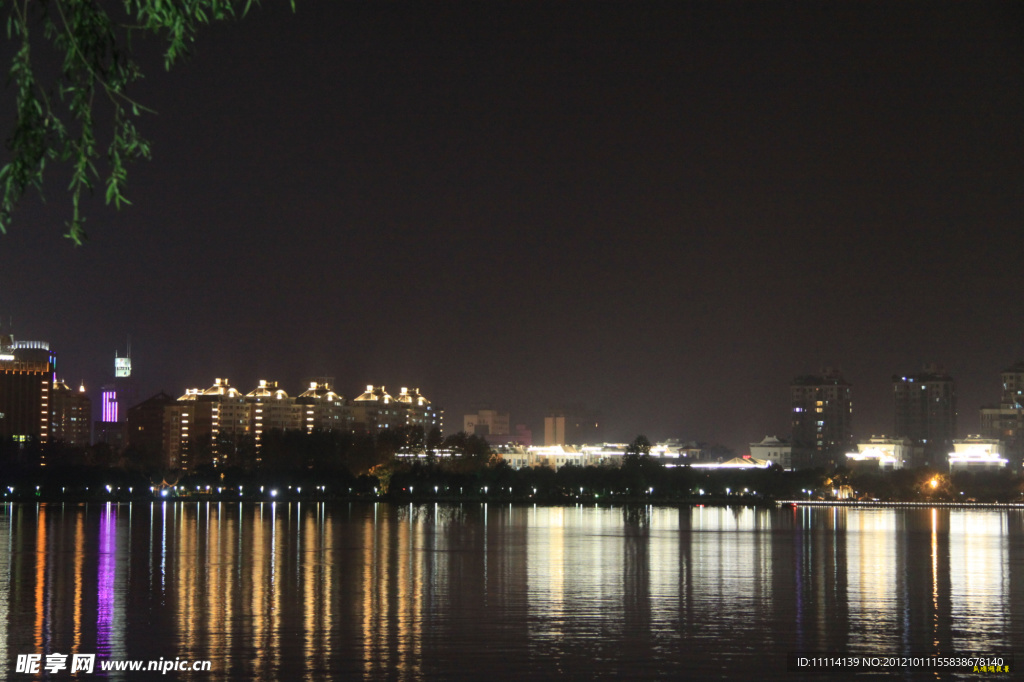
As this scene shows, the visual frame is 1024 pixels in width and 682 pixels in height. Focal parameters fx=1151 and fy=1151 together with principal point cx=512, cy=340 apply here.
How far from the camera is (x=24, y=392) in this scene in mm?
168625

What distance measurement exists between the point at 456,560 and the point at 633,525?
30502mm

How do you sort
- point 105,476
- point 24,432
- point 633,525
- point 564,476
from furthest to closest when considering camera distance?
point 24,432
point 564,476
point 105,476
point 633,525

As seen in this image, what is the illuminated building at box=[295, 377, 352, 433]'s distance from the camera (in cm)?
18938

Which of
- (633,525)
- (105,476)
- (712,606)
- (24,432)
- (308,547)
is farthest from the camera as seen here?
(24,432)

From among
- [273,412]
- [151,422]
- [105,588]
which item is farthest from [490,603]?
[151,422]

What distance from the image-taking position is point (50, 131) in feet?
26.8

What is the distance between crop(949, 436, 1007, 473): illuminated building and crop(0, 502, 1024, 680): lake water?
121663 millimetres

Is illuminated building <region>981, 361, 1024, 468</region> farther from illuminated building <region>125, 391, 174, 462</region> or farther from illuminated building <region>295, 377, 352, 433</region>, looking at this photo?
illuminated building <region>125, 391, 174, 462</region>

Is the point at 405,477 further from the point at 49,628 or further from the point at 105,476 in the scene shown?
the point at 49,628

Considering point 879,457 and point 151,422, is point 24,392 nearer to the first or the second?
point 151,422

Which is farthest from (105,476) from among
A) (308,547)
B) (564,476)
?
(308,547)

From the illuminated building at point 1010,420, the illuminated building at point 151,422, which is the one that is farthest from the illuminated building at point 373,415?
the illuminated building at point 1010,420

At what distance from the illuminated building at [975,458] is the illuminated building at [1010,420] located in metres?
11.9

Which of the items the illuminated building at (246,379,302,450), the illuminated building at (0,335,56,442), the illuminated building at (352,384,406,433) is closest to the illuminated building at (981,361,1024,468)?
the illuminated building at (352,384,406,433)
